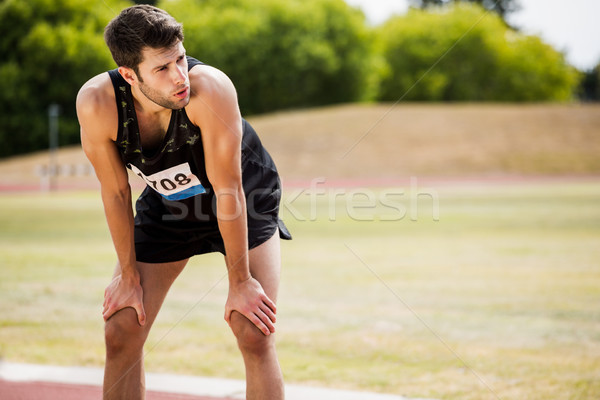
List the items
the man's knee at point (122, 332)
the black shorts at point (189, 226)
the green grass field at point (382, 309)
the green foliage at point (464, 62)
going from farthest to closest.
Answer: the green foliage at point (464, 62) → the green grass field at point (382, 309) → the black shorts at point (189, 226) → the man's knee at point (122, 332)

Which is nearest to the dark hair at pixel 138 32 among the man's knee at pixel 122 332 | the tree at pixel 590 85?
the man's knee at pixel 122 332

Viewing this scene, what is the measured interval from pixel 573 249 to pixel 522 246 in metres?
0.82

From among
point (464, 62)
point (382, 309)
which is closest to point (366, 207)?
point (382, 309)

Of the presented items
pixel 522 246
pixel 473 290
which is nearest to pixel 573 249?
pixel 522 246

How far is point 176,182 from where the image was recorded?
9.74 ft

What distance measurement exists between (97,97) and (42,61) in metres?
45.4

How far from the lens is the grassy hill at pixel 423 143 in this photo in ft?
114

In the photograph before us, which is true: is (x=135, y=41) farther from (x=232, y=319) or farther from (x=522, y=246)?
(x=522, y=246)

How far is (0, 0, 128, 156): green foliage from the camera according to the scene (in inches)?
1709

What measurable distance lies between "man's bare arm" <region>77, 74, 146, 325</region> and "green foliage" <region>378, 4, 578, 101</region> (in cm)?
5582

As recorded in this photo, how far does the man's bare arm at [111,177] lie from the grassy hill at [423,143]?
2972 centimetres

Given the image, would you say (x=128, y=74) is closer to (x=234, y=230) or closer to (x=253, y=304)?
(x=234, y=230)

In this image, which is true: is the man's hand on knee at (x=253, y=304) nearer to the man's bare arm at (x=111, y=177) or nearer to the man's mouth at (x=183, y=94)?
the man's bare arm at (x=111, y=177)

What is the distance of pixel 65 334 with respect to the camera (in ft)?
17.9
